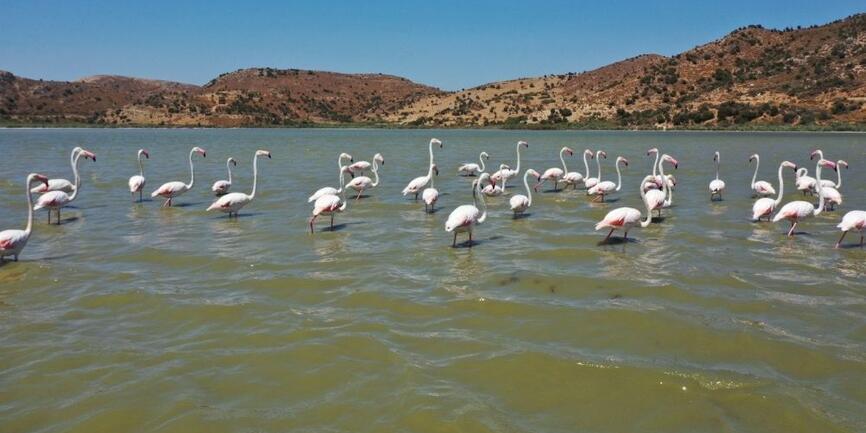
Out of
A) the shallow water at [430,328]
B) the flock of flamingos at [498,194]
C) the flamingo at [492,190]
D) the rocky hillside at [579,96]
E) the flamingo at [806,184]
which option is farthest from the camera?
the rocky hillside at [579,96]

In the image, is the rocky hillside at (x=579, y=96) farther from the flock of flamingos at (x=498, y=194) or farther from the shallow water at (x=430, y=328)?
the shallow water at (x=430, y=328)

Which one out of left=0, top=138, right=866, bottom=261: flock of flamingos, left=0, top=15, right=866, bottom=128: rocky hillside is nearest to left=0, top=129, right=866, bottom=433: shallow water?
left=0, top=138, right=866, bottom=261: flock of flamingos

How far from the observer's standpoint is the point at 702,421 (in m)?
5.02

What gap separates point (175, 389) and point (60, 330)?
2.41 m

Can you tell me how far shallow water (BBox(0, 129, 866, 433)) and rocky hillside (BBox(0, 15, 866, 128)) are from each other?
49030mm

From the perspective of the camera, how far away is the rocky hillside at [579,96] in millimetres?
57625

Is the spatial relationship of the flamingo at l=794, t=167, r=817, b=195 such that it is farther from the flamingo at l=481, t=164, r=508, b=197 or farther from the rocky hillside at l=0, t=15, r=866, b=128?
the rocky hillside at l=0, t=15, r=866, b=128

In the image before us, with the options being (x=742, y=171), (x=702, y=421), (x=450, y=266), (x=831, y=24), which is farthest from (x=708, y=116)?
(x=702, y=421)

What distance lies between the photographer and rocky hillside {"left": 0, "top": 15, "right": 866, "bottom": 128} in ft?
189

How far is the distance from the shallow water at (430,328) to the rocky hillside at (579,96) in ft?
161

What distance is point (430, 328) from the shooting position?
7.13m

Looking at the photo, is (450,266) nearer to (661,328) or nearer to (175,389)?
(661,328)

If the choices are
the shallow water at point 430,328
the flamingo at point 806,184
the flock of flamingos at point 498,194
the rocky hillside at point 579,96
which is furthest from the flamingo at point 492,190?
the rocky hillside at point 579,96

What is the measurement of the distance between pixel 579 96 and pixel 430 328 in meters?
76.5
